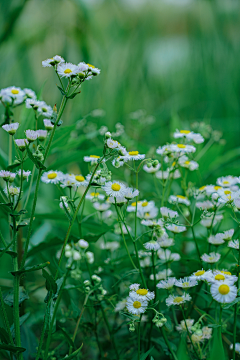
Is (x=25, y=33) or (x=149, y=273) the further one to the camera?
(x=25, y=33)

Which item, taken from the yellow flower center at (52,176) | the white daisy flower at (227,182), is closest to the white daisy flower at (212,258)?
the white daisy flower at (227,182)

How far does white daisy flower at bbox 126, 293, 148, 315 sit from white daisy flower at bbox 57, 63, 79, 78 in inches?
8.8

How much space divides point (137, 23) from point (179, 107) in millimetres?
383

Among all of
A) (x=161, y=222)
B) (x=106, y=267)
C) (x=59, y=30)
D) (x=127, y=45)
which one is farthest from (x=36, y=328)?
(x=127, y=45)

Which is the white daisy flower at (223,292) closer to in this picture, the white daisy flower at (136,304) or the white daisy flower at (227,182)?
the white daisy flower at (136,304)

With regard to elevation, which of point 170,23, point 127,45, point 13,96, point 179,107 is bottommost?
point 13,96

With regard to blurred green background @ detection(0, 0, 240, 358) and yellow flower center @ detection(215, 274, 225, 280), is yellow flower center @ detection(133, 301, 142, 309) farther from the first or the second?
blurred green background @ detection(0, 0, 240, 358)

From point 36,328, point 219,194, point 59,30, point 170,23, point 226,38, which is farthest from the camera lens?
point 170,23

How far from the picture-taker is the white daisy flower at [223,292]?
28 centimetres

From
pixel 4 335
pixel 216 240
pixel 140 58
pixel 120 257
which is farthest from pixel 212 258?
pixel 140 58

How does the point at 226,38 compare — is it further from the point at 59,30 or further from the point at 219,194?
the point at 219,194

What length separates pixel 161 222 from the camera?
374 millimetres

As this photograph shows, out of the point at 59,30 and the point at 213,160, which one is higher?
the point at 59,30

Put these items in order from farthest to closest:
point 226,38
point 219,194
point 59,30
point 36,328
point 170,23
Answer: point 170,23 < point 226,38 < point 59,30 < point 36,328 < point 219,194
